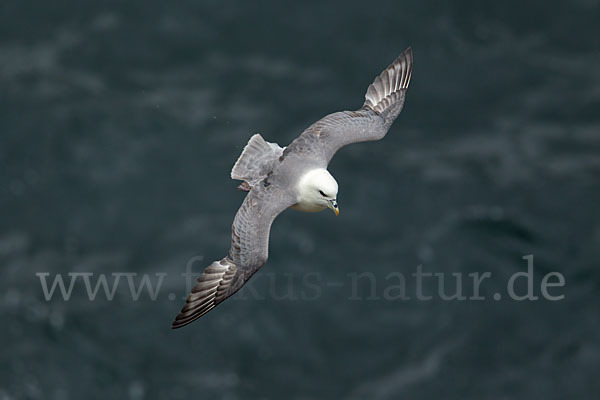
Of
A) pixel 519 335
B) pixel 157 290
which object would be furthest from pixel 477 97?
pixel 157 290

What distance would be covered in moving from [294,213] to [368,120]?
7.17 meters

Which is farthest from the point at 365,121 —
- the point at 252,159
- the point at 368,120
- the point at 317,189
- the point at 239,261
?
the point at 239,261

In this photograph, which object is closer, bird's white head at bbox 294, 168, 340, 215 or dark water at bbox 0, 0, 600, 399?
bird's white head at bbox 294, 168, 340, 215

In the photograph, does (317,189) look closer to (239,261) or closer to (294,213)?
(239,261)

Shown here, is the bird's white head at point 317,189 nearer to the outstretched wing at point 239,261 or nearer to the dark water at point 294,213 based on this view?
the outstretched wing at point 239,261

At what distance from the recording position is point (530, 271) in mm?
21047

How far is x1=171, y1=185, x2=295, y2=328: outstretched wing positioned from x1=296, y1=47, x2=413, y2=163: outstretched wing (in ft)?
3.70

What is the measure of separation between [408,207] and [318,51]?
164 inches

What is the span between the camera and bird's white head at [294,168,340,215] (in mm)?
12102

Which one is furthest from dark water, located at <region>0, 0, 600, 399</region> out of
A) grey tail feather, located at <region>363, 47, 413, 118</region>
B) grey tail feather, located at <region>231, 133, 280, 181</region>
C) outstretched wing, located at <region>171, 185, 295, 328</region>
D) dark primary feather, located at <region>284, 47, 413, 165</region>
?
outstretched wing, located at <region>171, 185, 295, 328</region>

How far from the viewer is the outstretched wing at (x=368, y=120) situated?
1292cm

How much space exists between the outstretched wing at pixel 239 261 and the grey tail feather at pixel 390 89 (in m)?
2.74

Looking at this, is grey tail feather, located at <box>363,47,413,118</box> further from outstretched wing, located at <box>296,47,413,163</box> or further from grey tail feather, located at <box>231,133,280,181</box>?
grey tail feather, located at <box>231,133,280,181</box>

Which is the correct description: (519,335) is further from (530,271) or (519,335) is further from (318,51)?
(318,51)
